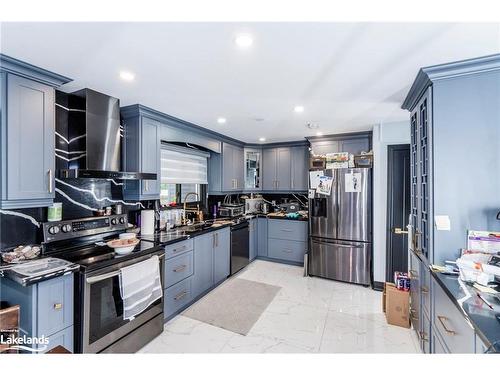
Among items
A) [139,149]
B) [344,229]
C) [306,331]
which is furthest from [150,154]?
[344,229]

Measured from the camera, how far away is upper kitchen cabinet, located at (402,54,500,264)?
5.11 ft

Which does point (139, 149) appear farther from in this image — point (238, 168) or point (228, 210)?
point (238, 168)

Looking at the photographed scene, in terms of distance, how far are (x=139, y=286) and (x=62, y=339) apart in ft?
1.83

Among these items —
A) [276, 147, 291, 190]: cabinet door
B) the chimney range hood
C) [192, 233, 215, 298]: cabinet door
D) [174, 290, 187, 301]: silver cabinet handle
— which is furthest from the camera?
[276, 147, 291, 190]: cabinet door

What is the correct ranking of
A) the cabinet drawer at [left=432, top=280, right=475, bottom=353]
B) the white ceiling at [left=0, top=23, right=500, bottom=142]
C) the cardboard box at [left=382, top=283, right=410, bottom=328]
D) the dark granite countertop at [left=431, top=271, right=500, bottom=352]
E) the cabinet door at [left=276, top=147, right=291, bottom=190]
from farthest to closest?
the cabinet door at [left=276, top=147, right=291, bottom=190] → the cardboard box at [left=382, top=283, right=410, bottom=328] → the white ceiling at [left=0, top=23, right=500, bottom=142] → the cabinet drawer at [left=432, top=280, right=475, bottom=353] → the dark granite countertop at [left=431, top=271, right=500, bottom=352]

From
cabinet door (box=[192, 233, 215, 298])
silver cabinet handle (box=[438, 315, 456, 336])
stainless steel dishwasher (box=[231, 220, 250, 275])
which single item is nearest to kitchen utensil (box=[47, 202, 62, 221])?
cabinet door (box=[192, 233, 215, 298])

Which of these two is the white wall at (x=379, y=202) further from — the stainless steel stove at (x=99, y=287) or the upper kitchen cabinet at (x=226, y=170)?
the stainless steel stove at (x=99, y=287)

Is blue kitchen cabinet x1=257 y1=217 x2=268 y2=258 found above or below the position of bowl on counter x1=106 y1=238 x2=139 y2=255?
below

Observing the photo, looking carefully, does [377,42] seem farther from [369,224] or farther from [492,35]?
[369,224]

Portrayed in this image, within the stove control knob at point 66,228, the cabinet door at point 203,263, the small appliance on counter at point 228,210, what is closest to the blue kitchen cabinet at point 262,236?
the small appliance on counter at point 228,210

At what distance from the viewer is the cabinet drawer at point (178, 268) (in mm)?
2420

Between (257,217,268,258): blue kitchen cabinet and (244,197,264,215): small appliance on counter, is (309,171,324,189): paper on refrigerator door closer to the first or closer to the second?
(257,217,268,258): blue kitchen cabinet

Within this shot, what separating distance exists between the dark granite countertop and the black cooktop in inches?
86.8

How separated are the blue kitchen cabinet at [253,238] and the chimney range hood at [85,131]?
98.2 inches
